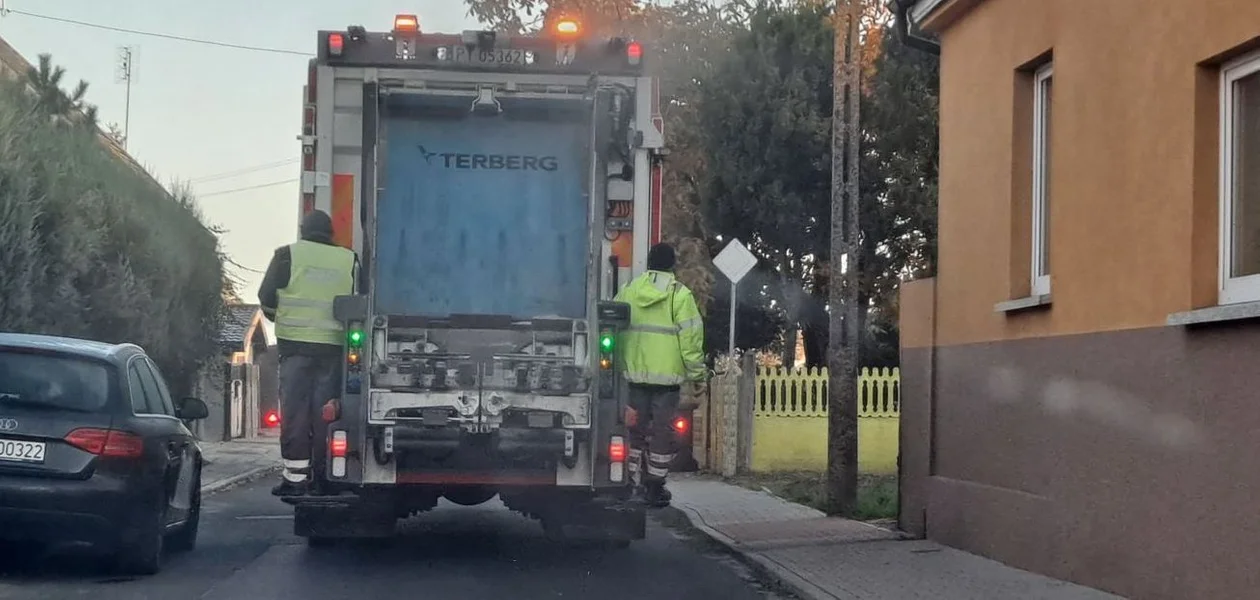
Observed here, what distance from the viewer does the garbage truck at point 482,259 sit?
396 inches

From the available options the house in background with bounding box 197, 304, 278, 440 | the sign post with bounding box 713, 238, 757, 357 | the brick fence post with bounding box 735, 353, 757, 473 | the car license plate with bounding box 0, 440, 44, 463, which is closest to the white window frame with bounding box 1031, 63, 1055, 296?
the car license plate with bounding box 0, 440, 44, 463

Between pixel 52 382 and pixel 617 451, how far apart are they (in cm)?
345

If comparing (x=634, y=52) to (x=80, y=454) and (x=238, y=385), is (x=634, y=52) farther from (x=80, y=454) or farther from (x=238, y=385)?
(x=238, y=385)

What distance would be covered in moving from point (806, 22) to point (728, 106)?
6.98 ft

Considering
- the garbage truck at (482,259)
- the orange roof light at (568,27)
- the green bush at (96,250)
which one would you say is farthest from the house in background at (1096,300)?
the green bush at (96,250)

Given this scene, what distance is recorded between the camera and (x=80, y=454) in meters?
9.25

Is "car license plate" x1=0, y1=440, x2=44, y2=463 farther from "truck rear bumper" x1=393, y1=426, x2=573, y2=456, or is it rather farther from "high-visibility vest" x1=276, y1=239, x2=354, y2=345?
"truck rear bumper" x1=393, y1=426, x2=573, y2=456

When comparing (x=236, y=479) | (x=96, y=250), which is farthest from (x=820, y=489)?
(x=96, y=250)

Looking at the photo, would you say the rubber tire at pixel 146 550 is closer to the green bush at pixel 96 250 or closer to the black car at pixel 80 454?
the black car at pixel 80 454

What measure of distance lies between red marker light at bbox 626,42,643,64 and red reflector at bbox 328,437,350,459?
3.12 meters

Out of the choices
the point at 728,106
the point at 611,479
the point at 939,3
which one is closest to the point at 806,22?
the point at 728,106

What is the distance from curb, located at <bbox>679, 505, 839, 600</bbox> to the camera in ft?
30.7

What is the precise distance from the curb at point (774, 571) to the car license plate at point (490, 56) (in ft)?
12.1

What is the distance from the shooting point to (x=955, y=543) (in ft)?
37.1
